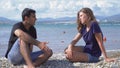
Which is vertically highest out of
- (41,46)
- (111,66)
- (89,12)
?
(89,12)

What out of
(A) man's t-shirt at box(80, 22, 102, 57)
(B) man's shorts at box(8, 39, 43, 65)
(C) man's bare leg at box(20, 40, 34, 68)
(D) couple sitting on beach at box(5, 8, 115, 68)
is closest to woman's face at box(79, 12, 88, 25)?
A: (D) couple sitting on beach at box(5, 8, 115, 68)

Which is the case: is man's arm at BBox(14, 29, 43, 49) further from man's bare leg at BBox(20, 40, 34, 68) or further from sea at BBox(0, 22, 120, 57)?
sea at BBox(0, 22, 120, 57)

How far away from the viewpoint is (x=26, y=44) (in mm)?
8422

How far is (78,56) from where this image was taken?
30.0 ft

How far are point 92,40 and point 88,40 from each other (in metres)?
0.10

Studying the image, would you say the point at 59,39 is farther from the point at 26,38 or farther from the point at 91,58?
the point at 26,38

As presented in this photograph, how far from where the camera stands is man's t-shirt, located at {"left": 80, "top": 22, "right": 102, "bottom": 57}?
29.2 feet

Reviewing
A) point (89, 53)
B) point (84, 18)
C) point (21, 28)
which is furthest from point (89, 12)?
point (21, 28)

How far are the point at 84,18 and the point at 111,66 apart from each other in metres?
1.24

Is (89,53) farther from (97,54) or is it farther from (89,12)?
(89,12)

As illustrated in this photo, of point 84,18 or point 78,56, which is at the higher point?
point 84,18

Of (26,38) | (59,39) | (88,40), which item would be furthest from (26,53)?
(59,39)

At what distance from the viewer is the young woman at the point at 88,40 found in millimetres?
8906

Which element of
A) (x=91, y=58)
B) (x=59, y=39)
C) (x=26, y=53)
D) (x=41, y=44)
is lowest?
(x=59, y=39)
